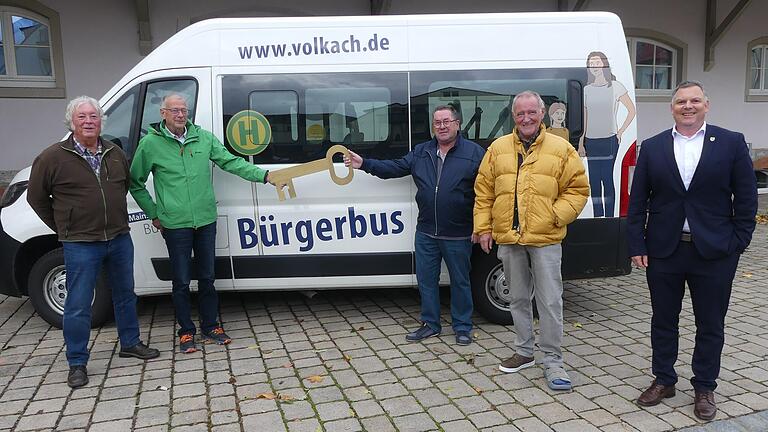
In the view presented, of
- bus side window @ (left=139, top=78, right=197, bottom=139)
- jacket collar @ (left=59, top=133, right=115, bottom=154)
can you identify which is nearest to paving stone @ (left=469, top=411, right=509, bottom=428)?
jacket collar @ (left=59, top=133, right=115, bottom=154)

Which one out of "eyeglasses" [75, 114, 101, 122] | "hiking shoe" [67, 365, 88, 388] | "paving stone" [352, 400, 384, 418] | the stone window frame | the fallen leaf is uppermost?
the stone window frame

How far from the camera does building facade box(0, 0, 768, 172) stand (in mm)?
8711

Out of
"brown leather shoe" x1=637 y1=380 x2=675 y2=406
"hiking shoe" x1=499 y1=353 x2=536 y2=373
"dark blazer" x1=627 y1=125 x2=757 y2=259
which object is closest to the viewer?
"dark blazer" x1=627 y1=125 x2=757 y2=259

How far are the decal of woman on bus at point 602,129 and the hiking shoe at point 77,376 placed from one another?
12.4ft

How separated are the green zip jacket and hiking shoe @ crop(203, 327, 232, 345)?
875 millimetres

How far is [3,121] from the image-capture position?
8.66 meters

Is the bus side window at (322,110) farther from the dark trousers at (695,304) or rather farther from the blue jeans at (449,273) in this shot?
the dark trousers at (695,304)

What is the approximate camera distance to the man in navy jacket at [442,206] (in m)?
4.14

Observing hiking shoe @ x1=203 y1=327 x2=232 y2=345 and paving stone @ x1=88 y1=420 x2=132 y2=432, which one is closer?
paving stone @ x1=88 y1=420 x2=132 y2=432

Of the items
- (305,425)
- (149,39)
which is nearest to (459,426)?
(305,425)

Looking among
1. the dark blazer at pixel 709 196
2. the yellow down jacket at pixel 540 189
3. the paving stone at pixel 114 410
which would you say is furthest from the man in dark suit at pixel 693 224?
the paving stone at pixel 114 410

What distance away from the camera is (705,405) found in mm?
3230

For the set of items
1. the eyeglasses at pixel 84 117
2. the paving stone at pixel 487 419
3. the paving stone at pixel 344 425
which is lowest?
the paving stone at pixel 487 419

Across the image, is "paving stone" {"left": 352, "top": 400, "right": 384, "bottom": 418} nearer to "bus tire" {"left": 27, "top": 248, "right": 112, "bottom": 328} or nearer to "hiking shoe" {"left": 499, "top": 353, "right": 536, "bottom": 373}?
"hiking shoe" {"left": 499, "top": 353, "right": 536, "bottom": 373}
